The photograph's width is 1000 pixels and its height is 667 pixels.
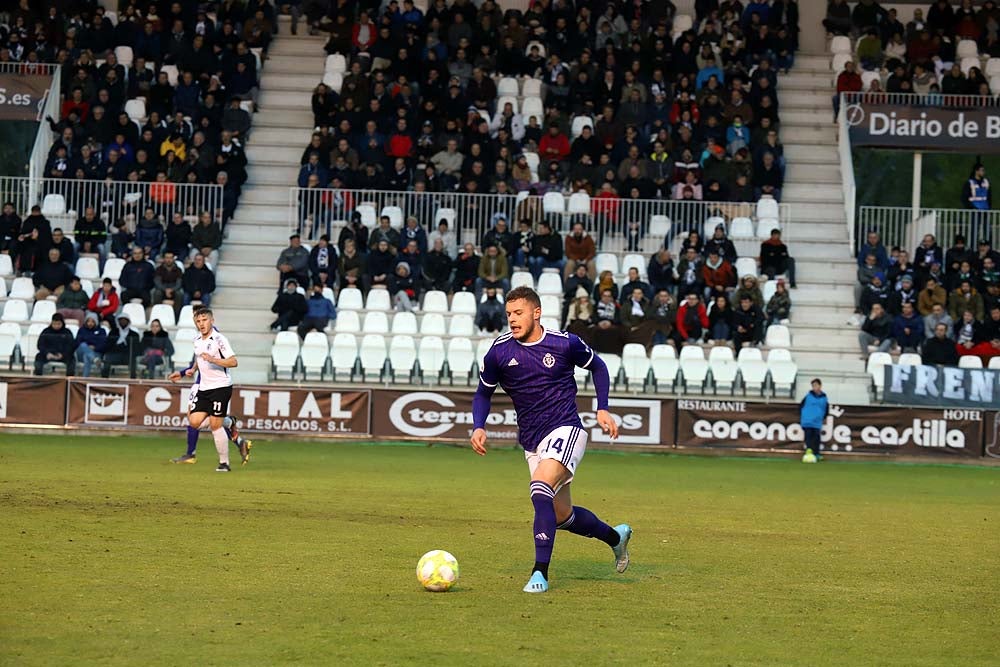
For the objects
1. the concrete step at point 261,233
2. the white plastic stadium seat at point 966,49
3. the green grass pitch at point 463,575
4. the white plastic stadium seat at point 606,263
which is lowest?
the green grass pitch at point 463,575

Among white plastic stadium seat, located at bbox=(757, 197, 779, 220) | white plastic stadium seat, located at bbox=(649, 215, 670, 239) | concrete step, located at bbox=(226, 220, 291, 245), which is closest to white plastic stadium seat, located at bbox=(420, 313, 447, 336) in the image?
concrete step, located at bbox=(226, 220, 291, 245)

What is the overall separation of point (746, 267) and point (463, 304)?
235 inches

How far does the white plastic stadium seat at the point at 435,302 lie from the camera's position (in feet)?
90.3

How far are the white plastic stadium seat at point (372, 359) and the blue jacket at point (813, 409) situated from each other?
7.55 m

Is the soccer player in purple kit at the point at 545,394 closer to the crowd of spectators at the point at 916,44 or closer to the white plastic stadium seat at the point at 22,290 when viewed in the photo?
the white plastic stadium seat at the point at 22,290

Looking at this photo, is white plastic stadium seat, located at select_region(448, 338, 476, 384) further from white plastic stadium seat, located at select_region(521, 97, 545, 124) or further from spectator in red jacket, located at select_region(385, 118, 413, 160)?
white plastic stadium seat, located at select_region(521, 97, 545, 124)

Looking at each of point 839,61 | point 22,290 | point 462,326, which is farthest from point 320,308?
point 839,61

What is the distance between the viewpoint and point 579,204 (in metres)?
29.8

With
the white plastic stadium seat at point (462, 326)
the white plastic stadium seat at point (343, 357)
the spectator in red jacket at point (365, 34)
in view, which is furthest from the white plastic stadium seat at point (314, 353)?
the spectator in red jacket at point (365, 34)

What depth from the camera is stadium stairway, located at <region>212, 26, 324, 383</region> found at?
2780 cm

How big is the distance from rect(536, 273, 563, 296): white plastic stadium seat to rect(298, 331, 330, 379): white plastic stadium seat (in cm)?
449

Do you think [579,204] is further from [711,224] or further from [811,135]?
[811,135]

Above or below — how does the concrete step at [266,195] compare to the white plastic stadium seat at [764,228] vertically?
above

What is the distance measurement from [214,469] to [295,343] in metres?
8.15
